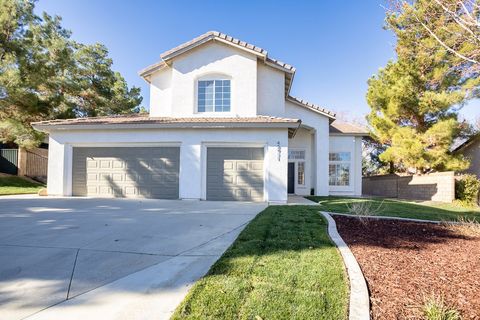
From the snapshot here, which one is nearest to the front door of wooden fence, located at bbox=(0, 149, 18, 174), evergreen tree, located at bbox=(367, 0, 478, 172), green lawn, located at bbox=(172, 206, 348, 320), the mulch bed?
evergreen tree, located at bbox=(367, 0, 478, 172)

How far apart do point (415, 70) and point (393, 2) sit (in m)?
11.4

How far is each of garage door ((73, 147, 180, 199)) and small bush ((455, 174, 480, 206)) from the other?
48.9 ft

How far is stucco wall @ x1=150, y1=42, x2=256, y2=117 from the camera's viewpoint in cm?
1342

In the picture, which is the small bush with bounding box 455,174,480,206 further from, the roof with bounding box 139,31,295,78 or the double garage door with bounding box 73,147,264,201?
the roof with bounding box 139,31,295,78

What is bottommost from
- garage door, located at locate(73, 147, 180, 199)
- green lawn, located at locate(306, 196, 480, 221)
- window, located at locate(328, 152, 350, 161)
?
green lawn, located at locate(306, 196, 480, 221)

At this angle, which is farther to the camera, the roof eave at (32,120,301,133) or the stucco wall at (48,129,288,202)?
the stucco wall at (48,129,288,202)

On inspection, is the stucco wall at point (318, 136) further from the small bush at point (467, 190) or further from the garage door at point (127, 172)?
the garage door at point (127, 172)

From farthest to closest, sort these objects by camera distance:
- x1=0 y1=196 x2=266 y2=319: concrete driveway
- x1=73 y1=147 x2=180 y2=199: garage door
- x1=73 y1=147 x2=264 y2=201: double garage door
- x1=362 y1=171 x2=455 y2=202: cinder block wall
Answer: x1=362 y1=171 x2=455 y2=202: cinder block wall, x1=73 y1=147 x2=180 y2=199: garage door, x1=73 y1=147 x2=264 y2=201: double garage door, x1=0 y1=196 x2=266 y2=319: concrete driveway

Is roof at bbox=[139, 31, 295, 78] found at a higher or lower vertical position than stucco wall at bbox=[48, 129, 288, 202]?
higher

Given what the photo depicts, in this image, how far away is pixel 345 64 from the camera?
19922 mm

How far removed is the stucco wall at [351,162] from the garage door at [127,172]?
36.3 feet

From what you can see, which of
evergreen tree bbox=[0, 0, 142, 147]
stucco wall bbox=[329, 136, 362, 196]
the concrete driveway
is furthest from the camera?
stucco wall bbox=[329, 136, 362, 196]

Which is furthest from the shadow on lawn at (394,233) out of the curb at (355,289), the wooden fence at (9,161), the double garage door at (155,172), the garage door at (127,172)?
the wooden fence at (9,161)

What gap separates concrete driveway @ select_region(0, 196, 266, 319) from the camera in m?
2.88
